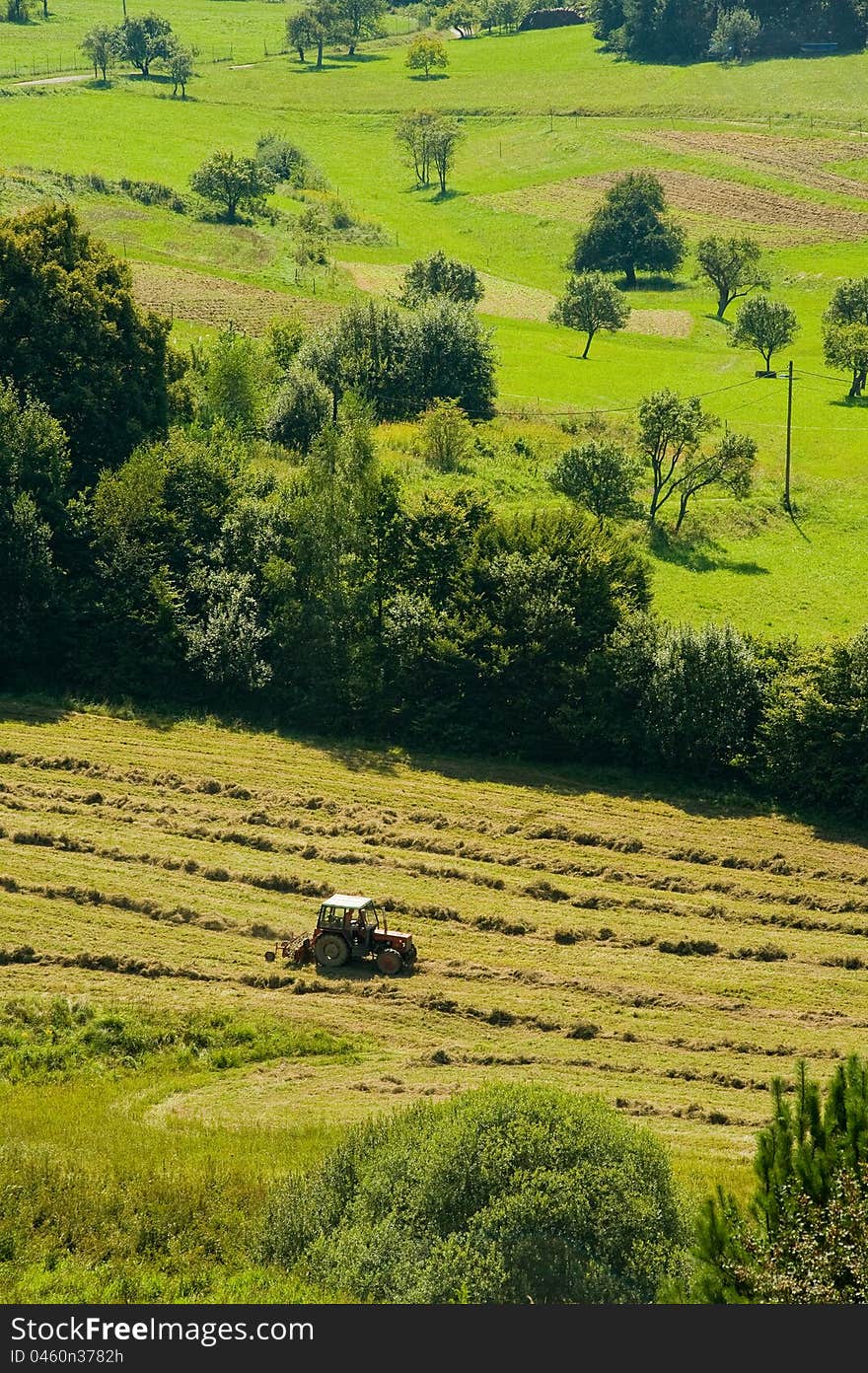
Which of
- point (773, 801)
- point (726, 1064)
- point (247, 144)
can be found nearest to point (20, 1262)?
point (726, 1064)

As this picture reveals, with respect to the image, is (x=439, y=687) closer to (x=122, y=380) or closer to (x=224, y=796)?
(x=224, y=796)

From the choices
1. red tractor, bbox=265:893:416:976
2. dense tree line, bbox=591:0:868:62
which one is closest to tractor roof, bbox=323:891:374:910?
red tractor, bbox=265:893:416:976

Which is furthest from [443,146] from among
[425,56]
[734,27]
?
[734,27]

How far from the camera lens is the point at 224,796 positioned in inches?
1893

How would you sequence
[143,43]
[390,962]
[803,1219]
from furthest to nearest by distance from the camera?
[143,43] → [390,962] → [803,1219]

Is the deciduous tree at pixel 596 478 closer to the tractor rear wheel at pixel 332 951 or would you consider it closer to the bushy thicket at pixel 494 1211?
the tractor rear wheel at pixel 332 951

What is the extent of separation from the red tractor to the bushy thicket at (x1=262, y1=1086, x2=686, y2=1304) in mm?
11823

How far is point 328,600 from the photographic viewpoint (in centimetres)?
5484

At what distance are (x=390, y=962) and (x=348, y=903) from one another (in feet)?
5.85

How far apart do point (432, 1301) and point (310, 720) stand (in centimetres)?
3383

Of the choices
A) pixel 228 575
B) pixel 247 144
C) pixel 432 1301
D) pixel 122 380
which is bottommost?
pixel 432 1301

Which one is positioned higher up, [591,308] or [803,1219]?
[591,308]

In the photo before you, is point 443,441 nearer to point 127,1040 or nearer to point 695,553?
point 695,553

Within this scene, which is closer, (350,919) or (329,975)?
(329,975)
